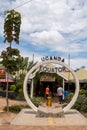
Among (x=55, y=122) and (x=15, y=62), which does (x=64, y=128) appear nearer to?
(x=55, y=122)

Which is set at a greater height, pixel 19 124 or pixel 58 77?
pixel 58 77

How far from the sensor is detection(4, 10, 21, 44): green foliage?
21.6m

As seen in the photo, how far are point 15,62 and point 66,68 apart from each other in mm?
3615

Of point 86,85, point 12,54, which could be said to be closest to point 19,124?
point 12,54

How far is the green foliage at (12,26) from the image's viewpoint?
2160cm

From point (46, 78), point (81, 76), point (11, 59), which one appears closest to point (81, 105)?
point (11, 59)

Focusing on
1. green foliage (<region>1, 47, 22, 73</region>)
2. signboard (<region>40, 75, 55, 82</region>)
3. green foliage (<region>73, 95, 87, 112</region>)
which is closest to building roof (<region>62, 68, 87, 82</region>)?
signboard (<region>40, 75, 55, 82</region>)

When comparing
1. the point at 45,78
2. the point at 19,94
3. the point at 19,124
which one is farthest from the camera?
the point at 45,78

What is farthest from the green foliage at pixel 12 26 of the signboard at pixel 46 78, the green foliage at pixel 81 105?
the signboard at pixel 46 78

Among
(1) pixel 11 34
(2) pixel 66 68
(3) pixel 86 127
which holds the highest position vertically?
(1) pixel 11 34

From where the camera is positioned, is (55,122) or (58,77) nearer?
(55,122)

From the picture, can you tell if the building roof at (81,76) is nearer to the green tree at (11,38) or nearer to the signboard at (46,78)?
the signboard at (46,78)

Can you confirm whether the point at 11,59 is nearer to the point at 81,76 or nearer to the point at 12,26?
the point at 12,26

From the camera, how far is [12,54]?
72.1 feet
